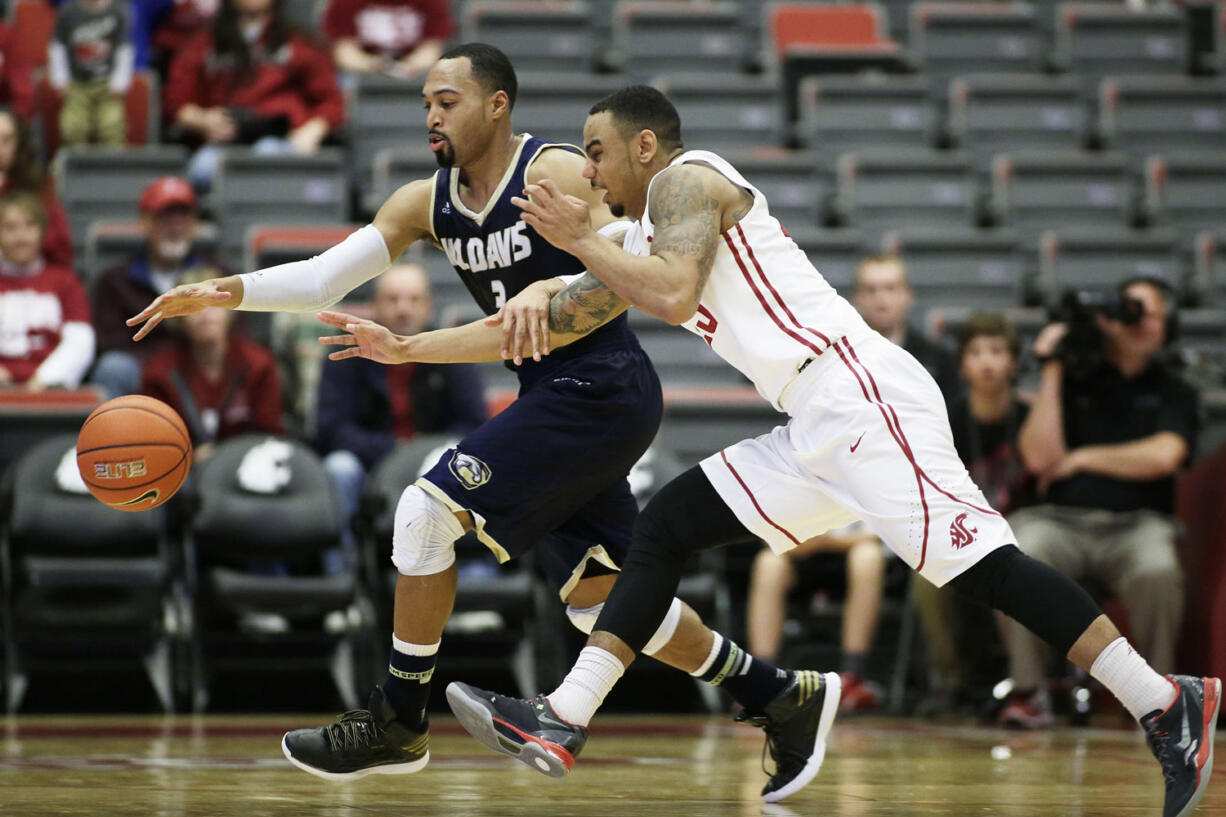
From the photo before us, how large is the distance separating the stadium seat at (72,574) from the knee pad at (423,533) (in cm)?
300

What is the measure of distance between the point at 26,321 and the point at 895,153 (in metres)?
5.16

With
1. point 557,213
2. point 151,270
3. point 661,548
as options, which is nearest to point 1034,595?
point 661,548

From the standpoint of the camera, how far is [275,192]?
9.30 metres

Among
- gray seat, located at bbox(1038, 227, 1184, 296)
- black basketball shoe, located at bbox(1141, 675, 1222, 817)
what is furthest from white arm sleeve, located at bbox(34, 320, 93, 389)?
black basketball shoe, located at bbox(1141, 675, 1222, 817)

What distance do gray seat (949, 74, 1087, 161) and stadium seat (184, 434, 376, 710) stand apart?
5418 millimetres

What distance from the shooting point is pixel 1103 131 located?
11.0 metres

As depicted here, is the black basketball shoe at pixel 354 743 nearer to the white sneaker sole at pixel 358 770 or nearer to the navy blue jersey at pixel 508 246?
the white sneaker sole at pixel 358 770

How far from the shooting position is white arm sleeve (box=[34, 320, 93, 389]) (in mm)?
7625

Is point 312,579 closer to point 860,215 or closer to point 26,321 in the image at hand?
point 26,321

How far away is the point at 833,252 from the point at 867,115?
6.42 feet

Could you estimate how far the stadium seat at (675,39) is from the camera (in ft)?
36.1

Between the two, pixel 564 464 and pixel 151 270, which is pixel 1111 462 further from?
pixel 151 270

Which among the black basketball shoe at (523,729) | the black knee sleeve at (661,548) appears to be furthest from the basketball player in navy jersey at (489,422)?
the black basketball shoe at (523,729)

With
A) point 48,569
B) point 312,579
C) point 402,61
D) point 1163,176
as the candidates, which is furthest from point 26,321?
point 1163,176
